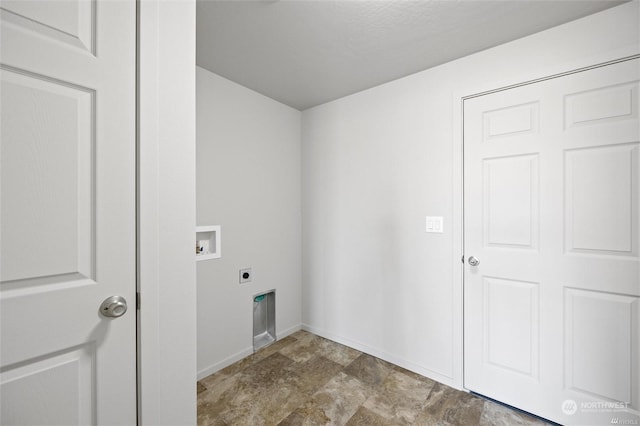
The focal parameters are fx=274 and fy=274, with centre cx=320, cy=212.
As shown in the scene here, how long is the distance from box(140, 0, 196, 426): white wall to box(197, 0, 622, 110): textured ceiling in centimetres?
77

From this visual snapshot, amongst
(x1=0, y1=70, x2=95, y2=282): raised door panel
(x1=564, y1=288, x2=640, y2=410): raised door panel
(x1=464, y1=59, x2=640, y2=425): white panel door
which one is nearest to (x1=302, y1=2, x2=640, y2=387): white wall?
(x1=464, y1=59, x2=640, y2=425): white panel door

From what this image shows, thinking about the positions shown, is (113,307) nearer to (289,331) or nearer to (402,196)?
(402,196)

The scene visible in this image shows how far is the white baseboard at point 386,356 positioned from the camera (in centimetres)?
202

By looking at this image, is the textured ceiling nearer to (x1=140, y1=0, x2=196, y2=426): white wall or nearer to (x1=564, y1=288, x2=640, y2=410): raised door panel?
(x1=140, y1=0, x2=196, y2=426): white wall

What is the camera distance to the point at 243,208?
2.41m

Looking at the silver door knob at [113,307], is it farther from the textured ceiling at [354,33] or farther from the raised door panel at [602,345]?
the raised door panel at [602,345]

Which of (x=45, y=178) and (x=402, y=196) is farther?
(x=402, y=196)

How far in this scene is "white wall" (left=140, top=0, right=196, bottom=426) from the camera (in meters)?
0.83

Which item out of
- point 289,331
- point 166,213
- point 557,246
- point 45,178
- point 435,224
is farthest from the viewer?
point 289,331

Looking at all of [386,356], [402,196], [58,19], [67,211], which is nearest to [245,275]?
[386,356]

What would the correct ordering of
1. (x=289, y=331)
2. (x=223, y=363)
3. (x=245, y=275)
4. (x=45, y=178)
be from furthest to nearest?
(x=289, y=331), (x=245, y=275), (x=223, y=363), (x=45, y=178)

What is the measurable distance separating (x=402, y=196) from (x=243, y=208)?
4.47 feet

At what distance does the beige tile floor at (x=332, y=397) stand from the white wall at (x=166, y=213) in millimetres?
991

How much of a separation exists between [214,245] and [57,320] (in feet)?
4.93
